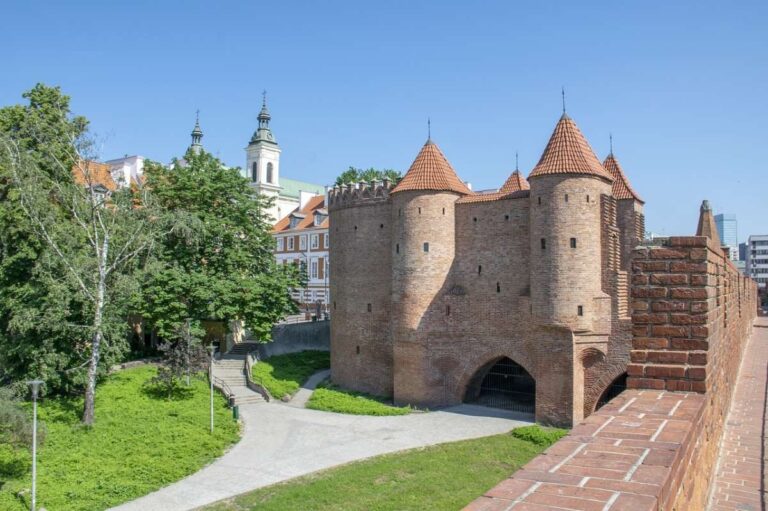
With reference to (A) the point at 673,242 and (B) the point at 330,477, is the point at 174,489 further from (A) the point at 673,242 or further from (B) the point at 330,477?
(A) the point at 673,242

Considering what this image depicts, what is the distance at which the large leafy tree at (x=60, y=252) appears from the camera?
22375 millimetres

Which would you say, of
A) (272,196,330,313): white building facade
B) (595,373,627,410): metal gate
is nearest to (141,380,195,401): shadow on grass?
(595,373,627,410): metal gate

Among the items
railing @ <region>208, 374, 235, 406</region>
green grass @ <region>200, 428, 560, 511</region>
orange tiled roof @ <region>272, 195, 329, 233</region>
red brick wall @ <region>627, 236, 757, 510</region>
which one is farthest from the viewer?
orange tiled roof @ <region>272, 195, 329, 233</region>

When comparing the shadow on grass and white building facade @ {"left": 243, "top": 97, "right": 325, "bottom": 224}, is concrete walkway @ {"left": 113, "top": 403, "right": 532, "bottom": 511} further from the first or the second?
white building facade @ {"left": 243, "top": 97, "right": 325, "bottom": 224}

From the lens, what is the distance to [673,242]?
205 inches

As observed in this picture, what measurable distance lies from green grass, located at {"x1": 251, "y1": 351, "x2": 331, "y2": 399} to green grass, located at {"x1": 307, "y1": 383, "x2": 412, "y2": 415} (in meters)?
1.69

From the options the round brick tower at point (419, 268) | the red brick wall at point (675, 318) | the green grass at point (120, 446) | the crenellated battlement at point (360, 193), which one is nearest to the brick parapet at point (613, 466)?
the red brick wall at point (675, 318)

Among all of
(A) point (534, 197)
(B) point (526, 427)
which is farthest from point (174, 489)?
(A) point (534, 197)

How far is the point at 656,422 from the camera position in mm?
4176

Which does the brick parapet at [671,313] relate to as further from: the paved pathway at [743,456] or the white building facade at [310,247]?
the white building facade at [310,247]

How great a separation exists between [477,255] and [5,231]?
1986 cm

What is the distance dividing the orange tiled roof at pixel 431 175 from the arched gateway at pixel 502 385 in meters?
8.34

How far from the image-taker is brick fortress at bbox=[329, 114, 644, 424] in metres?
23.0

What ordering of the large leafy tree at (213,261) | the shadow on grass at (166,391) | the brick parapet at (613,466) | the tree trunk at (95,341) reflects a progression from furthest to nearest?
the large leafy tree at (213,261)
the shadow on grass at (166,391)
the tree trunk at (95,341)
the brick parapet at (613,466)
